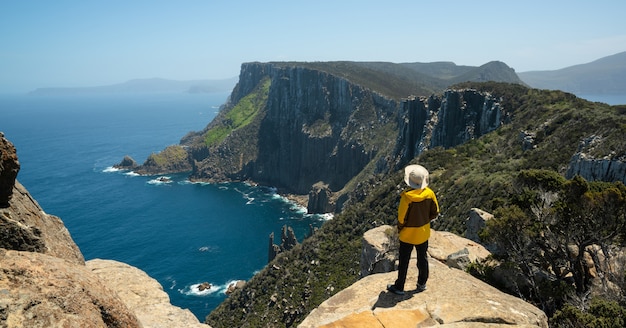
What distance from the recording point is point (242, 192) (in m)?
186

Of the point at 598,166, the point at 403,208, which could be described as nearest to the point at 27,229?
the point at 403,208

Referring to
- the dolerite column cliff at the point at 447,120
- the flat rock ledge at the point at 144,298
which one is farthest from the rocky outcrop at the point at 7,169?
the dolerite column cliff at the point at 447,120

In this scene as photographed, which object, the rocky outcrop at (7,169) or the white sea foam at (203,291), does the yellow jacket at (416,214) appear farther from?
the white sea foam at (203,291)

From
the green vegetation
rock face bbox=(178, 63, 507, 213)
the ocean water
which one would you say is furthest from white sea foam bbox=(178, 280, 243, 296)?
rock face bbox=(178, 63, 507, 213)

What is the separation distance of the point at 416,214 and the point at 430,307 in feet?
10.1

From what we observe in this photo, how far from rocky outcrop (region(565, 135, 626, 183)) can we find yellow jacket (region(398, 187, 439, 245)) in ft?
114

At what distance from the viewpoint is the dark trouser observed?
13.6m

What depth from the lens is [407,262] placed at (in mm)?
13492

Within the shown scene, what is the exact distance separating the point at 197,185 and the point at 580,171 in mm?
177440

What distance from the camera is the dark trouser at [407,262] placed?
13578mm

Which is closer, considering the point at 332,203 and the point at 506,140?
the point at 506,140

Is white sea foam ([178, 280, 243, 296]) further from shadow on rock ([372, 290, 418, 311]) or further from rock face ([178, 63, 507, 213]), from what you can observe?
shadow on rock ([372, 290, 418, 311])

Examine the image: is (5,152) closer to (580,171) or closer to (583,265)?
(583,265)

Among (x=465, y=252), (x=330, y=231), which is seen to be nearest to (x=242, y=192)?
(x=330, y=231)
